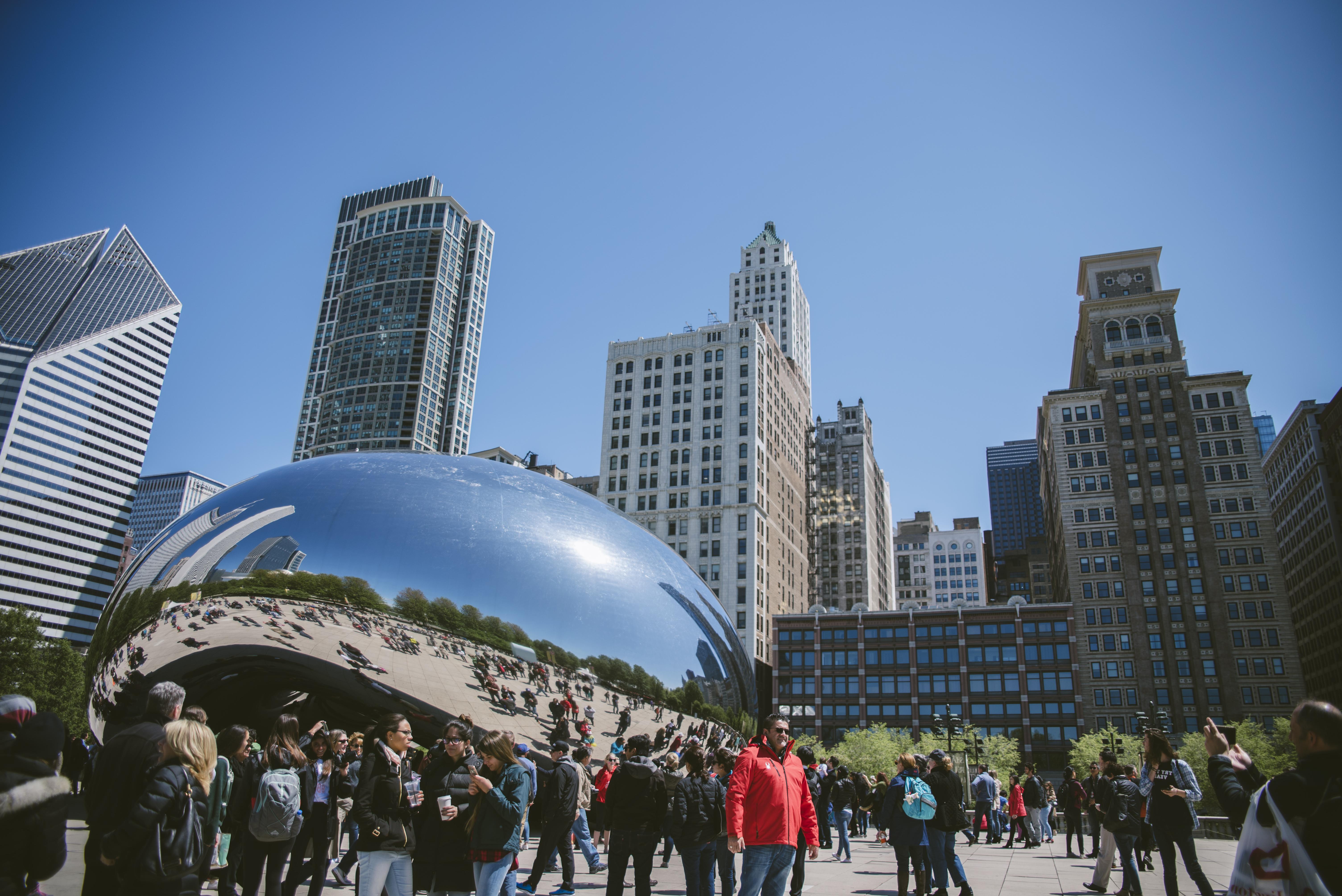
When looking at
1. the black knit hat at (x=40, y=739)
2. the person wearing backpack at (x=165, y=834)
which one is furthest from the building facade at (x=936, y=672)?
the black knit hat at (x=40, y=739)

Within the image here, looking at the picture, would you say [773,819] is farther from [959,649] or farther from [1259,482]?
[1259,482]

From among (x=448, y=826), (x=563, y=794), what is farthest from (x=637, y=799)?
(x=448, y=826)

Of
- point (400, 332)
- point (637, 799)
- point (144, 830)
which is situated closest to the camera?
point (144, 830)

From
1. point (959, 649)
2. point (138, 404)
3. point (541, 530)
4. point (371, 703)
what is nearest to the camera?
point (371, 703)

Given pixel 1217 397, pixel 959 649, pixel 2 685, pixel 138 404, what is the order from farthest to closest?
pixel 138 404 → pixel 1217 397 → pixel 959 649 → pixel 2 685

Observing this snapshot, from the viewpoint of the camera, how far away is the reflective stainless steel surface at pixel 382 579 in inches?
254

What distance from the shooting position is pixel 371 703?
6.48 m

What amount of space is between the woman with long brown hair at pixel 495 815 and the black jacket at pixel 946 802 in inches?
212

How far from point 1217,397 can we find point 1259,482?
983 cm

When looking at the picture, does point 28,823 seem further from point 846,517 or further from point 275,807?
point 846,517

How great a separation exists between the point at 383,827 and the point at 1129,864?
8.93 metres

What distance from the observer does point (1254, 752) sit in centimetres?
6197

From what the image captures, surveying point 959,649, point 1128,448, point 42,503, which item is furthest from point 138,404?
point 1128,448

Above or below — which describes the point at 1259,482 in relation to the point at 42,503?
below
